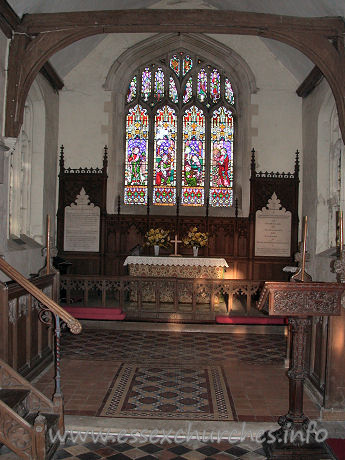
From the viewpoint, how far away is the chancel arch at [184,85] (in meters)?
10.3

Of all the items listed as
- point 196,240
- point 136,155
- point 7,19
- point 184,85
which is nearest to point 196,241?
point 196,240

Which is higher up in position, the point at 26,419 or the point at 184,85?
the point at 184,85

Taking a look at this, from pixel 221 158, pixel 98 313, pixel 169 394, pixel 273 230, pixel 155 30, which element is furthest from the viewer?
pixel 221 158

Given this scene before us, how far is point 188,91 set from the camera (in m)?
10.8

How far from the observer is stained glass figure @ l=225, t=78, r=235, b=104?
35.1 ft

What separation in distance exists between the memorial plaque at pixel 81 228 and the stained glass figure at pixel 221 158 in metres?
2.51

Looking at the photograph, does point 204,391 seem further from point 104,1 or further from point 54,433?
point 104,1

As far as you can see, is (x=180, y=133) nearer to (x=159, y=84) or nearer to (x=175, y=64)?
(x=159, y=84)

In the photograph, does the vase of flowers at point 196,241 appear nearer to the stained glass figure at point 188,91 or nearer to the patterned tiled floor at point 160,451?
the stained glass figure at point 188,91

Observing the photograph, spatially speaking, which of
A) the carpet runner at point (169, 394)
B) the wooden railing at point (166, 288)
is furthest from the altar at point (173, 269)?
the carpet runner at point (169, 394)

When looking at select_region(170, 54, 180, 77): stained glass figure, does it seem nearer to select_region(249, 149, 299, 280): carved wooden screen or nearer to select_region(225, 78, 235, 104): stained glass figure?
select_region(225, 78, 235, 104): stained glass figure

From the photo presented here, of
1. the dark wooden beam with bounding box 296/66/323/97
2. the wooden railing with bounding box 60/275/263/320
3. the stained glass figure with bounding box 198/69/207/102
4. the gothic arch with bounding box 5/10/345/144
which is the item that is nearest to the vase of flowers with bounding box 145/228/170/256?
the wooden railing with bounding box 60/275/263/320

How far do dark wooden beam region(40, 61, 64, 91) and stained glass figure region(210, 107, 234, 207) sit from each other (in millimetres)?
3237

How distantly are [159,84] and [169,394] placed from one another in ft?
25.5
